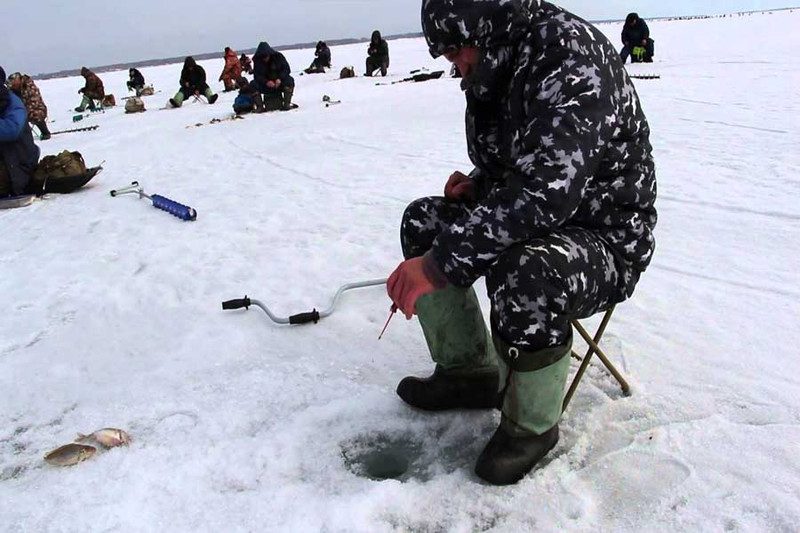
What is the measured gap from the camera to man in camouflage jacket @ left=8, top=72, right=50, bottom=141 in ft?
37.0

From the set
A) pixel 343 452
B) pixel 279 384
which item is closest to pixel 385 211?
pixel 279 384

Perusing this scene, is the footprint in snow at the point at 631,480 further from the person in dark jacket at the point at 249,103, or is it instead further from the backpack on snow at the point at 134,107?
the backpack on snow at the point at 134,107

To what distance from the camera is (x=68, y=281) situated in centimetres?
390

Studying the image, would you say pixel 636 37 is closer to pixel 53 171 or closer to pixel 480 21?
pixel 53 171

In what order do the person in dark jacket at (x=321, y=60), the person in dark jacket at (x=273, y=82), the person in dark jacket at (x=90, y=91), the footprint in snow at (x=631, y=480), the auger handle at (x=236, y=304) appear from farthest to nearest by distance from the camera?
the person in dark jacket at (x=321, y=60), the person in dark jacket at (x=90, y=91), the person in dark jacket at (x=273, y=82), the auger handle at (x=236, y=304), the footprint in snow at (x=631, y=480)

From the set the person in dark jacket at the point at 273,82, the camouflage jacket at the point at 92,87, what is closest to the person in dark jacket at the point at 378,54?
the person in dark jacket at the point at 273,82

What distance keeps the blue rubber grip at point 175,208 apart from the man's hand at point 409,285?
375cm

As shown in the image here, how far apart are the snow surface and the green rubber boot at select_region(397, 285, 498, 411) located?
0.07 metres

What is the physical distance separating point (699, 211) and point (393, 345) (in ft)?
9.01

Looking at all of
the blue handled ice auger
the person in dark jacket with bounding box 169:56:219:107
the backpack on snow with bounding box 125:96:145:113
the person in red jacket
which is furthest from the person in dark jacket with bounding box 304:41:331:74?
the blue handled ice auger

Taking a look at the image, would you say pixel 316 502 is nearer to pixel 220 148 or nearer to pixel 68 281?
pixel 68 281

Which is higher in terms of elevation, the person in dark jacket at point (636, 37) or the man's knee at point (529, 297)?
the person in dark jacket at point (636, 37)

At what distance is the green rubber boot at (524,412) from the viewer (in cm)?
176

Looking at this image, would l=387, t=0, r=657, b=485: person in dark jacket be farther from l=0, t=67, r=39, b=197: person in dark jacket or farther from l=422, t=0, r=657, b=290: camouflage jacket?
l=0, t=67, r=39, b=197: person in dark jacket
